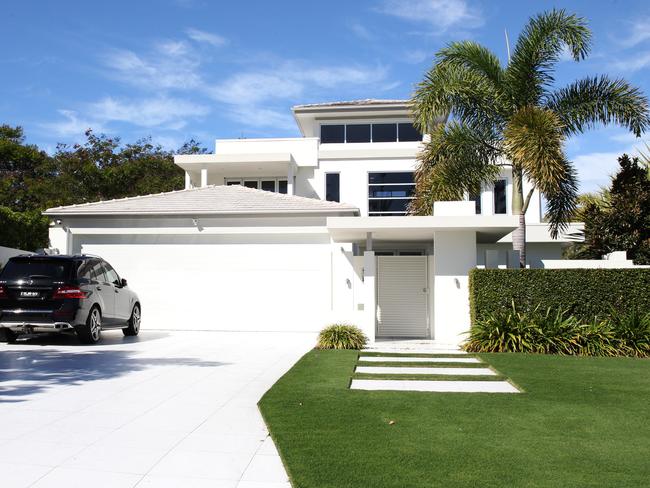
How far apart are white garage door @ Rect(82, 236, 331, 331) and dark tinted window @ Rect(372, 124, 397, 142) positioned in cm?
1032

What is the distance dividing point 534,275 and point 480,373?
4083 millimetres

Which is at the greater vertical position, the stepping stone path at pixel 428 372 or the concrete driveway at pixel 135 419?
the concrete driveway at pixel 135 419

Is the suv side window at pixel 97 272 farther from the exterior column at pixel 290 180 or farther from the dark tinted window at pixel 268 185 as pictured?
the dark tinted window at pixel 268 185

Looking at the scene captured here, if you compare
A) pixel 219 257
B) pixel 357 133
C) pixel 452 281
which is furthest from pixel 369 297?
pixel 357 133

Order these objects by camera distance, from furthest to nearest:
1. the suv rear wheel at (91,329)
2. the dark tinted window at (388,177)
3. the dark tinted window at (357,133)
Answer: the dark tinted window at (357,133) → the dark tinted window at (388,177) → the suv rear wheel at (91,329)

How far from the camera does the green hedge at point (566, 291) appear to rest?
12.6 meters

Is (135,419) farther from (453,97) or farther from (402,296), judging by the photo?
(453,97)

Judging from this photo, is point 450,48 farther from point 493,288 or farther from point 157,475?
point 157,475

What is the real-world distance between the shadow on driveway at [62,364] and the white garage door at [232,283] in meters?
4.38

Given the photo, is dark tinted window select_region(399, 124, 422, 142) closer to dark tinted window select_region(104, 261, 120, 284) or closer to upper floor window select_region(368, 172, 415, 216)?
upper floor window select_region(368, 172, 415, 216)

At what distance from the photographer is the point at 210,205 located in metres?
18.5

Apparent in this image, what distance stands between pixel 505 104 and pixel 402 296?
19.0 feet

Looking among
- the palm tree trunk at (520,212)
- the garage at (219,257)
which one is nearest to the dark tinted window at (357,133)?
the garage at (219,257)

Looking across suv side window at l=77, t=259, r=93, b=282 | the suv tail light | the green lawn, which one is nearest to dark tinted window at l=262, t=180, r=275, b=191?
suv side window at l=77, t=259, r=93, b=282
